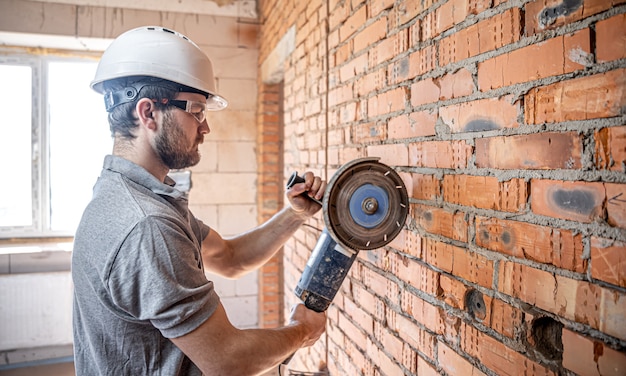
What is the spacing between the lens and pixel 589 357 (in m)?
0.71

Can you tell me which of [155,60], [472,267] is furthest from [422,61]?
[155,60]

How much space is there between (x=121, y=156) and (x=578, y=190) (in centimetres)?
139

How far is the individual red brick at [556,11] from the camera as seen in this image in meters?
0.69

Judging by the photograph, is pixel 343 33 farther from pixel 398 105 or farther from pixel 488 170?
pixel 488 170

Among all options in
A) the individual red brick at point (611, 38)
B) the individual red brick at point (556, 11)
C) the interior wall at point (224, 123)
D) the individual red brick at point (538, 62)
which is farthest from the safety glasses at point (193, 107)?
the interior wall at point (224, 123)

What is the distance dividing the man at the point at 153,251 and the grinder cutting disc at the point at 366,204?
0.37 metres

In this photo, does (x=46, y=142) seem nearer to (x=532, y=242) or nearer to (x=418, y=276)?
(x=418, y=276)

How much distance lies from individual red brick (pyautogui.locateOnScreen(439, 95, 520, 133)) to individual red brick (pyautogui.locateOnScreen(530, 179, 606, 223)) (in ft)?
0.50

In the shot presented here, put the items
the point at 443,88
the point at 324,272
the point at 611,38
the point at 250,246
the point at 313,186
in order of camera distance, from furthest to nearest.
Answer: the point at 250,246 → the point at 313,186 → the point at 324,272 → the point at 443,88 → the point at 611,38

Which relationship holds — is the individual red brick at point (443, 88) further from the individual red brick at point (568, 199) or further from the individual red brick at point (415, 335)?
the individual red brick at point (415, 335)

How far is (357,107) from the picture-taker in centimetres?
166

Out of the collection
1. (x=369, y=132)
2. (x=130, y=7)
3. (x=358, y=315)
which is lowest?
(x=358, y=315)

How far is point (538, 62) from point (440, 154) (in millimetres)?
363

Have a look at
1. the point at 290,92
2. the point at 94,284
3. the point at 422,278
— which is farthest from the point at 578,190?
the point at 290,92
